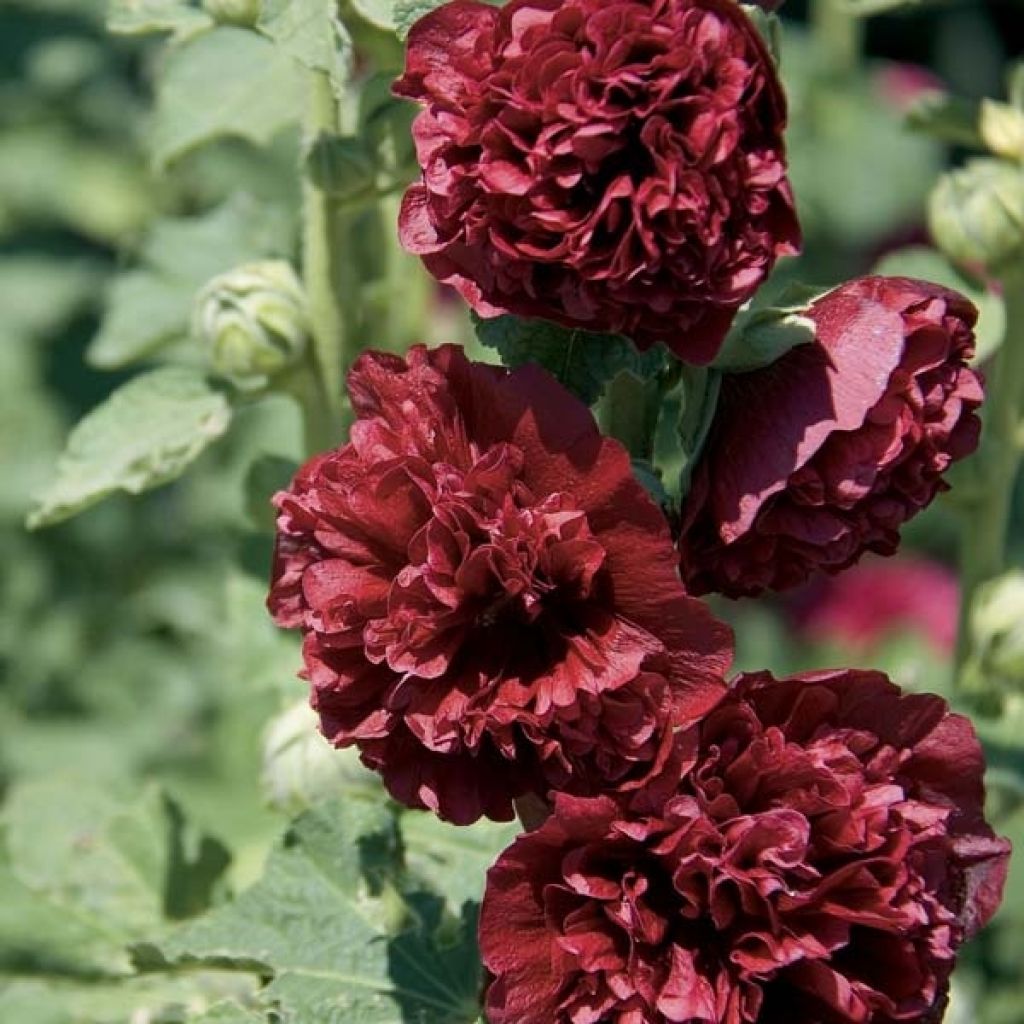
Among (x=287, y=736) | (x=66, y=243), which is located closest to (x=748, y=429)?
(x=287, y=736)

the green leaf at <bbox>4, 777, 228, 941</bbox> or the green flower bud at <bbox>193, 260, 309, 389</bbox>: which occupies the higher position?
the green flower bud at <bbox>193, 260, 309, 389</bbox>

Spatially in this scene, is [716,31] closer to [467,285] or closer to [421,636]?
[467,285]

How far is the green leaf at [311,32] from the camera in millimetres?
1689

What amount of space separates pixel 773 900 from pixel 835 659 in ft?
8.25

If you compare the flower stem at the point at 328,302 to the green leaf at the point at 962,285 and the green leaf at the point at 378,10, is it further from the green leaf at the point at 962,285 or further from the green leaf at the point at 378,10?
the green leaf at the point at 962,285

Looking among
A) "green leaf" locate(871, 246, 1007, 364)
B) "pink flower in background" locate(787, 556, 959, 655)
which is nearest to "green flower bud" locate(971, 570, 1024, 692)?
"green leaf" locate(871, 246, 1007, 364)

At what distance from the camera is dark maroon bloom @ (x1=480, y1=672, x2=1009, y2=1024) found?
4.87ft

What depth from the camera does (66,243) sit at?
435 centimetres

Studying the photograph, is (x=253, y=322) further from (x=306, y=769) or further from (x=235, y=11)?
(x=306, y=769)

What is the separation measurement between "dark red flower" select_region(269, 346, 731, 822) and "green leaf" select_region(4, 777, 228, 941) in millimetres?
870

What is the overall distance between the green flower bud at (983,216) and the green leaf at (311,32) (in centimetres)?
78

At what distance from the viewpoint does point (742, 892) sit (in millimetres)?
1479

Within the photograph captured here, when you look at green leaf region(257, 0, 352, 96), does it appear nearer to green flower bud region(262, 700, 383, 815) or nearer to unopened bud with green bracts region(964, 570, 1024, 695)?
green flower bud region(262, 700, 383, 815)

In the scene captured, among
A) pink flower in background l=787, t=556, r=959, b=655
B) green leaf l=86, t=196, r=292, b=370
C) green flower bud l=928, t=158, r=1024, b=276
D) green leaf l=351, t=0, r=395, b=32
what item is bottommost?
pink flower in background l=787, t=556, r=959, b=655
